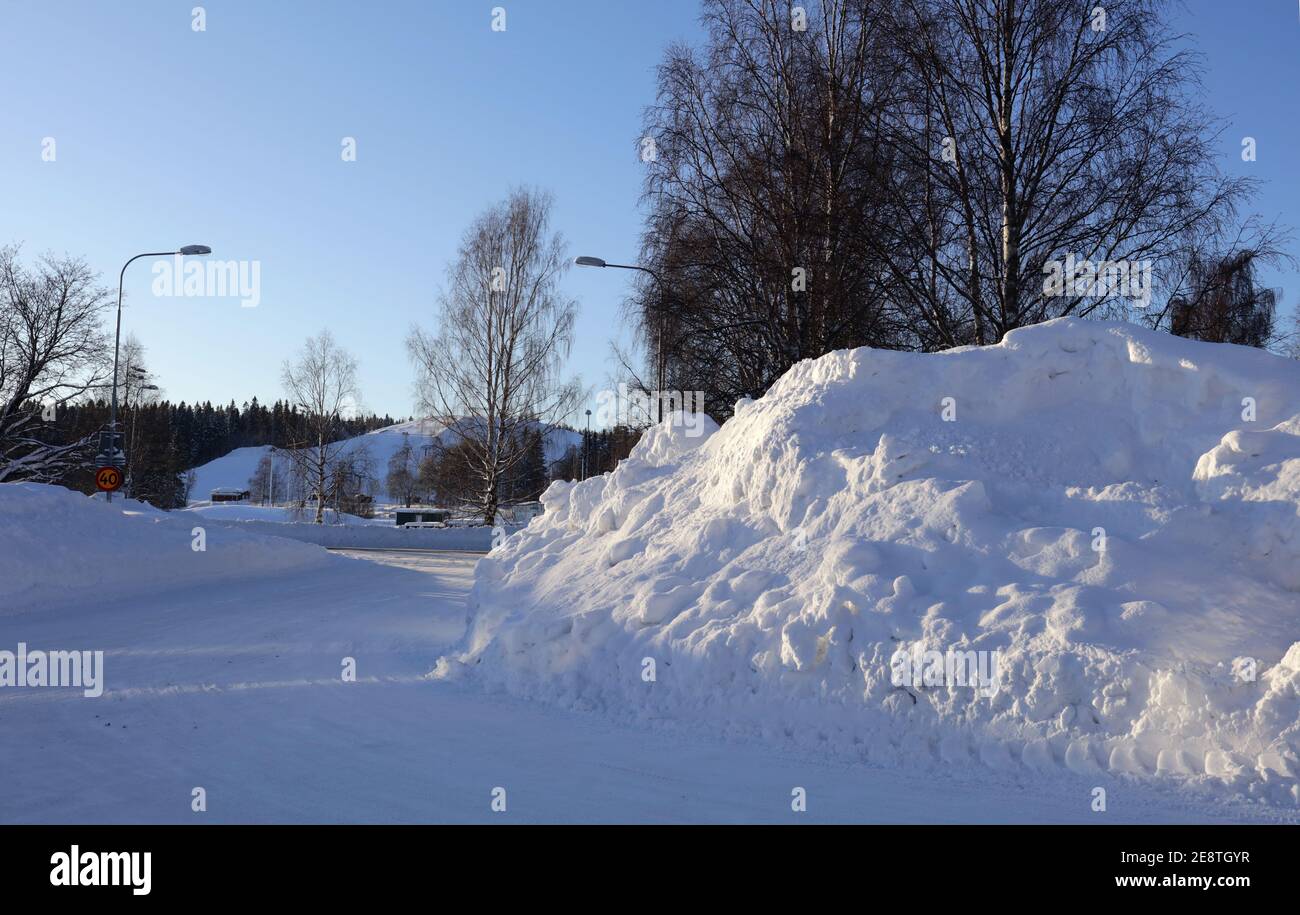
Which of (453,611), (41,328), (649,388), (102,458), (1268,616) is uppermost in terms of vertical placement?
(41,328)

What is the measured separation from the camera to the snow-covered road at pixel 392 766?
16.0 feet

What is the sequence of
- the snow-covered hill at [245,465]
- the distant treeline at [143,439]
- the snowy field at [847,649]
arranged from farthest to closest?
the snow-covered hill at [245,465]
the distant treeline at [143,439]
the snowy field at [847,649]

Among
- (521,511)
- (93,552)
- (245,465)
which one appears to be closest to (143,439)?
(521,511)

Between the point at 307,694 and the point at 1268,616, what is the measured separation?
296 inches

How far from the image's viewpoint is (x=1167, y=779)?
5199mm

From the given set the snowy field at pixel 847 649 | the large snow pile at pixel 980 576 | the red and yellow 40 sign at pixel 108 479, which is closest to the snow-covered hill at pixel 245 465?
the red and yellow 40 sign at pixel 108 479

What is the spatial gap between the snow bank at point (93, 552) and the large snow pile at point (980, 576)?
319 inches

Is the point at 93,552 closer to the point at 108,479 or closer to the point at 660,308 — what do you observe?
the point at 108,479

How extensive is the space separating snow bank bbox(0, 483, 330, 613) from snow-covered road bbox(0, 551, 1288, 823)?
5.52 m

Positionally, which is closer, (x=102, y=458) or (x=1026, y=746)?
(x=1026, y=746)

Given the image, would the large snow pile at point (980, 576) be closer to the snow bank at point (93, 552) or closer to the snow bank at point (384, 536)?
the snow bank at point (93, 552)
